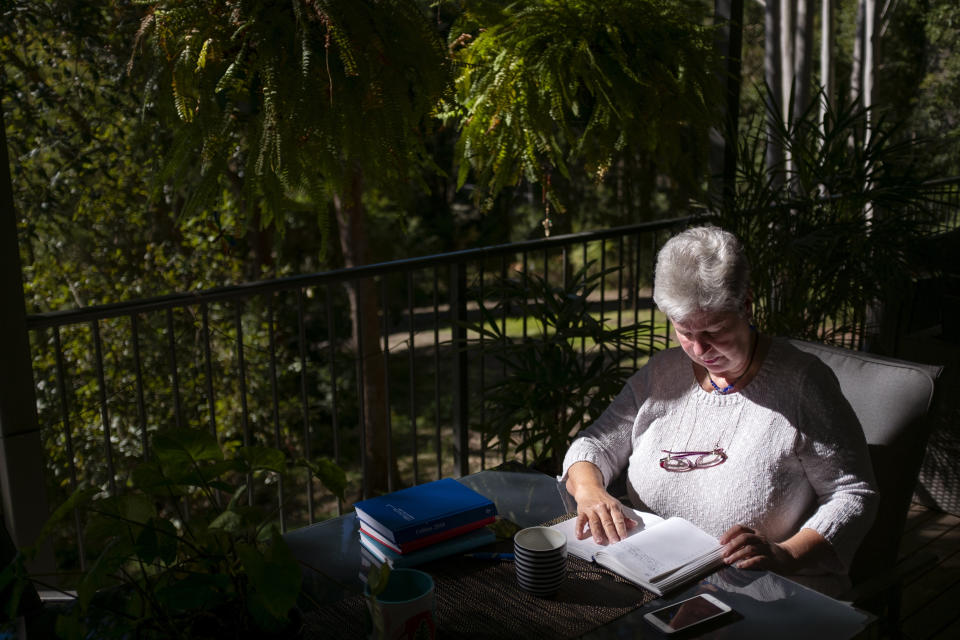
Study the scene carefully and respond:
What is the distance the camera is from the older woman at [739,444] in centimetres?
159

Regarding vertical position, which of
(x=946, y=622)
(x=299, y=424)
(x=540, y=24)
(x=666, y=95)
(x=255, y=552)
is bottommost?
(x=299, y=424)

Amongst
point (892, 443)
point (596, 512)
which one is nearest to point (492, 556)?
point (596, 512)

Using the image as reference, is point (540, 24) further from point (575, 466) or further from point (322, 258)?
point (575, 466)

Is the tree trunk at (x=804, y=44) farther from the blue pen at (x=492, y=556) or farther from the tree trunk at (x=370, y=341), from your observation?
the blue pen at (x=492, y=556)

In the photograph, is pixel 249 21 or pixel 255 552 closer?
pixel 255 552

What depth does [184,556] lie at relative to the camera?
3.49 ft

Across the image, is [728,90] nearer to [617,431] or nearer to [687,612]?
[617,431]

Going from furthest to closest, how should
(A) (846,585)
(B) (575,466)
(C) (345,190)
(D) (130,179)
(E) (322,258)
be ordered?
(D) (130,179)
(E) (322,258)
(C) (345,190)
(B) (575,466)
(A) (846,585)

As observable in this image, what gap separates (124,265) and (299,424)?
7.28 ft

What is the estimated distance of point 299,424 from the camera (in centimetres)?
786

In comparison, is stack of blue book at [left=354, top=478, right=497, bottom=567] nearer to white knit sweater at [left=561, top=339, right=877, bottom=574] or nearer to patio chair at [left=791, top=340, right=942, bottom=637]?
white knit sweater at [left=561, top=339, right=877, bottom=574]

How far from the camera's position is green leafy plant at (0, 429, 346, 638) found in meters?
0.92

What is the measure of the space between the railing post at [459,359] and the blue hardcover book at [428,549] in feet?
4.96

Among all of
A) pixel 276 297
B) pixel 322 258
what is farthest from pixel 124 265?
pixel 322 258
